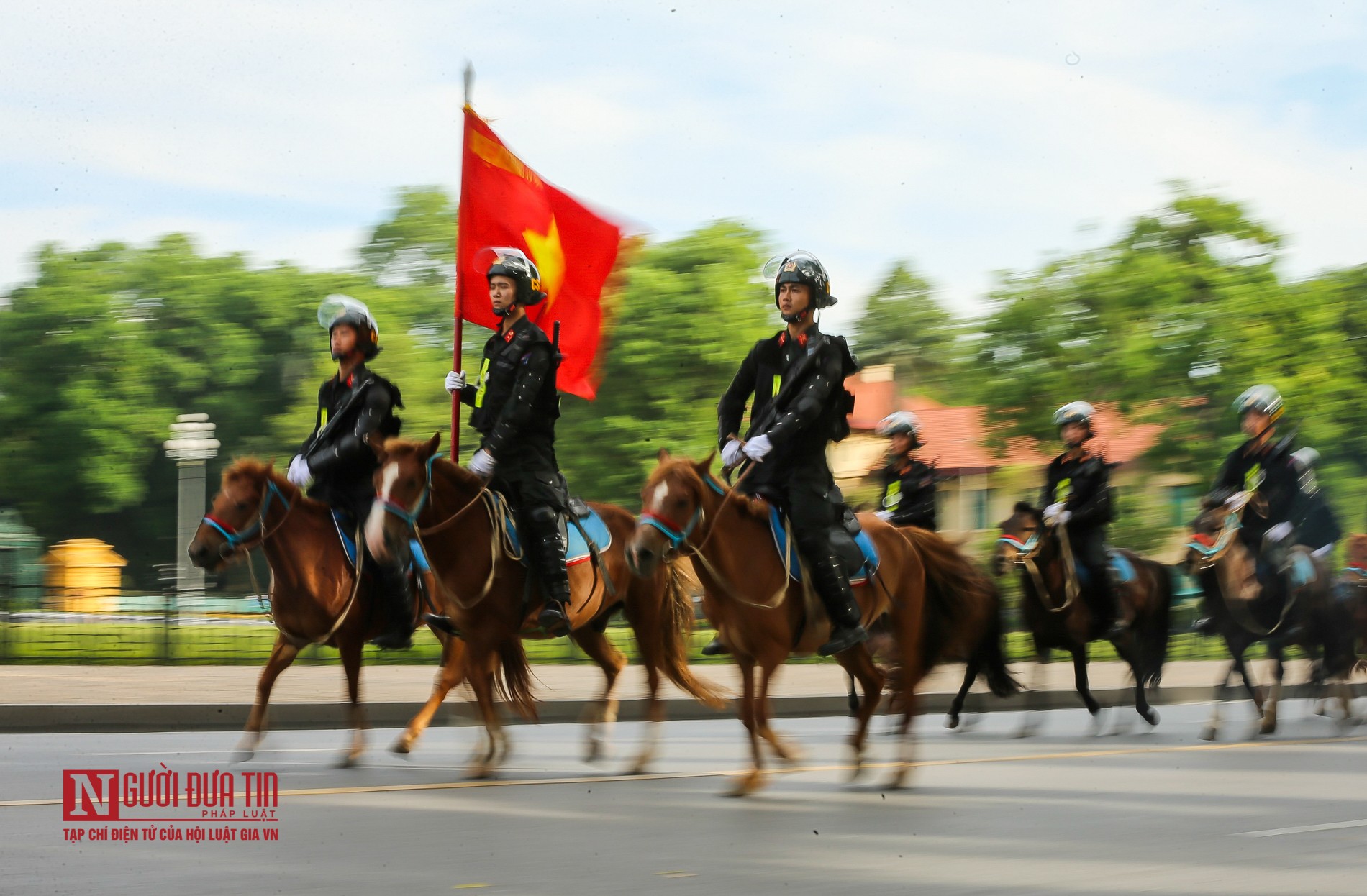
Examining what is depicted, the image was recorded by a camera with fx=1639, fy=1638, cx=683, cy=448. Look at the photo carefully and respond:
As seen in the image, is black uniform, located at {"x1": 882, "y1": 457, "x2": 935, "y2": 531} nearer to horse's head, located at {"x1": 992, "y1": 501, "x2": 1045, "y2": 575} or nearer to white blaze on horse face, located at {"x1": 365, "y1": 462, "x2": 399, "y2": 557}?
horse's head, located at {"x1": 992, "y1": 501, "x2": 1045, "y2": 575}

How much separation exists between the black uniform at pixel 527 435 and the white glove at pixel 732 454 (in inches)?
51.6

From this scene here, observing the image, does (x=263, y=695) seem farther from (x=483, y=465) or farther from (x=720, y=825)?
(x=720, y=825)

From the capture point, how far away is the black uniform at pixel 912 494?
46.7 feet

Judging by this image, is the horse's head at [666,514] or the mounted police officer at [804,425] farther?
the mounted police officer at [804,425]

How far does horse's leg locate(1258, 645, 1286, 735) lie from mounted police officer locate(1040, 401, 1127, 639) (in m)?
1.31

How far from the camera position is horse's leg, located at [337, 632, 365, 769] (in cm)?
1034

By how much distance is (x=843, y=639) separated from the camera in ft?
31.6

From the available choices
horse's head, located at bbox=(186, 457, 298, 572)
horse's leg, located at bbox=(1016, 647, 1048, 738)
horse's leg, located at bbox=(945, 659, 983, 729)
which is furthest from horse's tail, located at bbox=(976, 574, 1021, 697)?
horse's head, located at bbox=(186, 457, 298, 572)

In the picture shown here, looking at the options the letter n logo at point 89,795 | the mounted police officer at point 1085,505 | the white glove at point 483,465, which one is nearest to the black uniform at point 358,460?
the white glove at point 483,465

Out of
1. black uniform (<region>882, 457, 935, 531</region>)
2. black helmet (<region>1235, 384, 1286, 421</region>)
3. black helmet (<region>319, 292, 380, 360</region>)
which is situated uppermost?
black helmet (<region>319, 292, 380, 360</region>)

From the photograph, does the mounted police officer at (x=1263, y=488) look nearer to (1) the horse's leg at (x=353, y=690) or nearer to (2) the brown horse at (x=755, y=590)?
(2) the brown horse at (x=755, y=590)

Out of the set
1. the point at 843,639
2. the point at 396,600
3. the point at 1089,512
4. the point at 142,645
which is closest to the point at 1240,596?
the point at 1089,512

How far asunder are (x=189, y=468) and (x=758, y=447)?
5397 centimetres

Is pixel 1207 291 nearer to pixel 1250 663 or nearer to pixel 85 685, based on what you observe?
pixel 1250 663
